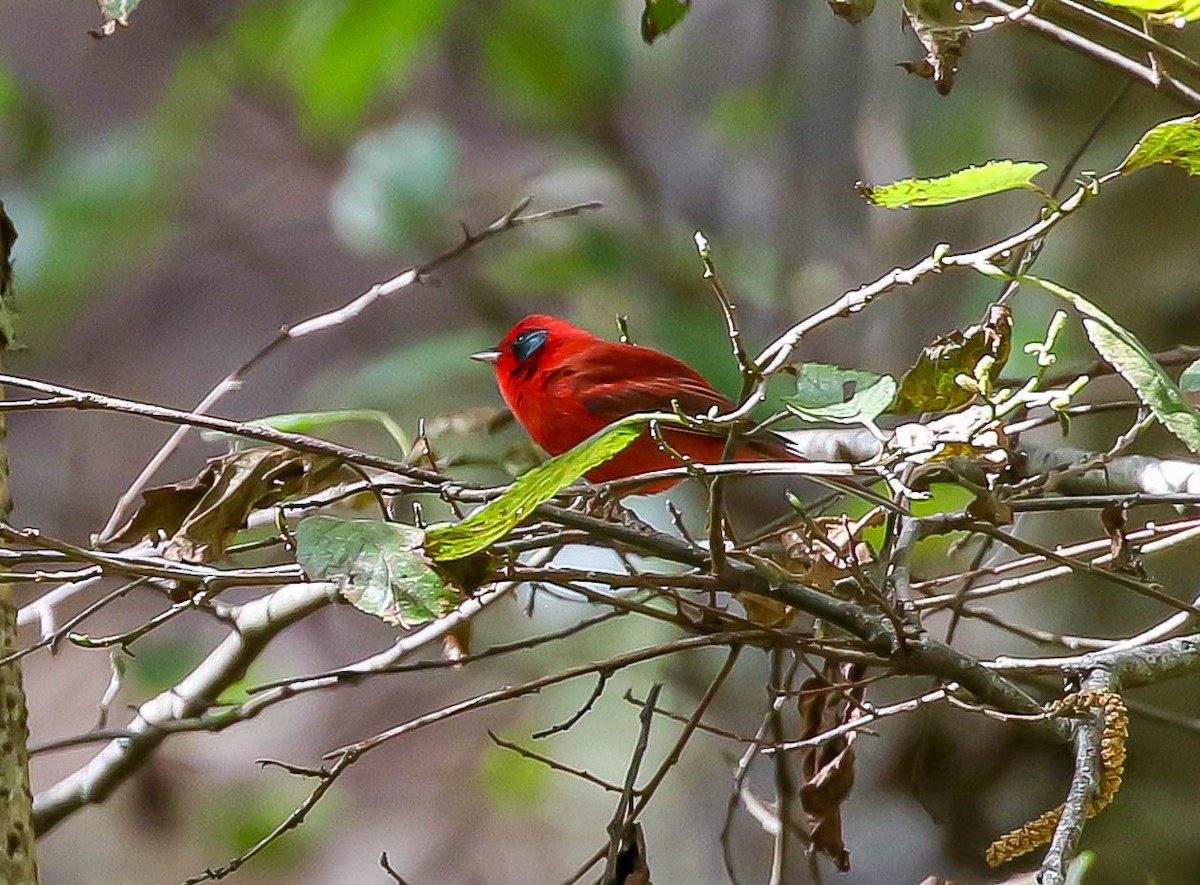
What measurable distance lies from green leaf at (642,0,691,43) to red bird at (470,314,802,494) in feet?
2.36

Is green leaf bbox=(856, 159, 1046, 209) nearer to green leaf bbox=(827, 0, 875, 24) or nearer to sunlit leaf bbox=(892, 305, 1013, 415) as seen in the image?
sunlit leaf bbox=(892, 305, 1013, 415)

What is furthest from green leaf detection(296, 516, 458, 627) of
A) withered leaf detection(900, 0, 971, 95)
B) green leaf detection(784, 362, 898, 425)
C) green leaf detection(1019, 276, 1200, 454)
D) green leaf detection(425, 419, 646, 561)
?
withered leaf detection(900, 0, 971, 95)

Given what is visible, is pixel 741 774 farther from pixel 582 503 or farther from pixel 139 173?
pixel 139 173

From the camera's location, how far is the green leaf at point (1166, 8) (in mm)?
714

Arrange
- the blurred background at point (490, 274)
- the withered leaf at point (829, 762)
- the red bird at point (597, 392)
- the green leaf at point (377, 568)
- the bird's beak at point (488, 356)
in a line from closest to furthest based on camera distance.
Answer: the green leaf at point (377, 568), the withered leaf at point (829, 762), the blurred background at point (490, 274), the red bird at point (597, 392), the bird's beak at point (488, 356)

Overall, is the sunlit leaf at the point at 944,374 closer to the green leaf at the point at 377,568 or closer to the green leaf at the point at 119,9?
the green leaf at the point at 377,568

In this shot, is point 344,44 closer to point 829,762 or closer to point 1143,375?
point 829,762

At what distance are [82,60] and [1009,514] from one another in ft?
13.4

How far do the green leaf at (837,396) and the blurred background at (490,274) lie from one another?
79cm

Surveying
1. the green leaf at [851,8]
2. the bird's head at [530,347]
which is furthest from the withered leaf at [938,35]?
the bird's head at [530,347]

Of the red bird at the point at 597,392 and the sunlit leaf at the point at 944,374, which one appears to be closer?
the sunlit leaf at the point at 944,374

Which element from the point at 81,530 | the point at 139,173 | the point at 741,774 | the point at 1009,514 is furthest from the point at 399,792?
the point at 1009,514

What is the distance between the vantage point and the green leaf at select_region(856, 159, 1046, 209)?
0.77 meters

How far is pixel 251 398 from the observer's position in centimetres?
399
